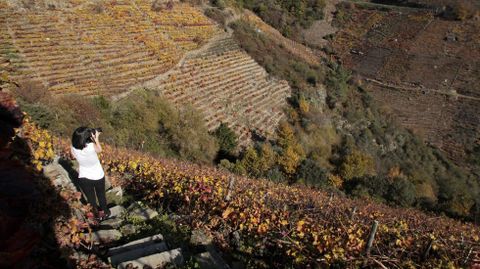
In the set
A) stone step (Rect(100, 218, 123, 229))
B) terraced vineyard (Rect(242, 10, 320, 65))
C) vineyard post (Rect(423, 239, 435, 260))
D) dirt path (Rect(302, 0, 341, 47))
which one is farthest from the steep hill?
dirt path (Rect(302, 0, 341, 47))

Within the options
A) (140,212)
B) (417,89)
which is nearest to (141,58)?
(140,212)

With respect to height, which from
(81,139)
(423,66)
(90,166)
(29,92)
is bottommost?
(423,66)

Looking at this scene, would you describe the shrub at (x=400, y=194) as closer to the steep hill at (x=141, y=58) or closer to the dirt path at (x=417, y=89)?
the steep hill at (x=141, y=58)

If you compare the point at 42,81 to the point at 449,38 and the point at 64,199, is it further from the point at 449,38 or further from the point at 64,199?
the point at 449,38

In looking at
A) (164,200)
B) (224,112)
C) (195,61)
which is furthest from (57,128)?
(195,61)

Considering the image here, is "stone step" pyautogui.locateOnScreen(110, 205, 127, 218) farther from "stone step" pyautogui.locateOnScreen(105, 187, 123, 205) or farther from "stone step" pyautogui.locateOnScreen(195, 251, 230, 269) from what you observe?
"stone step" pyautogui.locateOnScreen(195, 251, 230, 269)

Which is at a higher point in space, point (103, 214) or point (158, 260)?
point (158, 260)

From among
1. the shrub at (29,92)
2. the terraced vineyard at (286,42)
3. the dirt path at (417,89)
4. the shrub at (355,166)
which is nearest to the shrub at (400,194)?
the shrub at (355,166)

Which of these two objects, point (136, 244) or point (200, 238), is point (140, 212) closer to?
point (200, 238)
